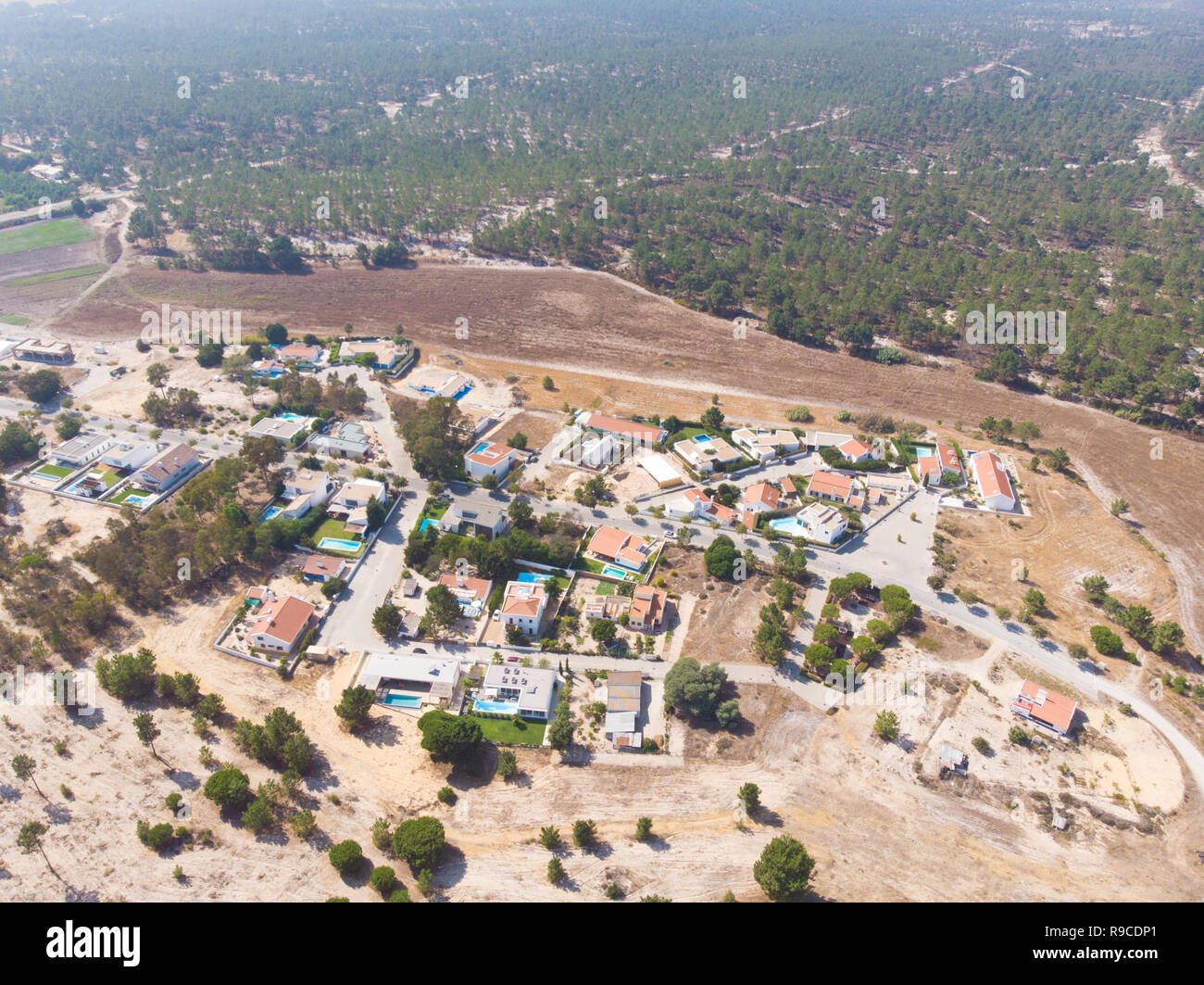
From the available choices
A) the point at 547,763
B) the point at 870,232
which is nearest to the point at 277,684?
the point at 547,763

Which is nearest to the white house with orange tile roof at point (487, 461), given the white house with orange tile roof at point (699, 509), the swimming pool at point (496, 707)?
the white house with orange tile roof at point (699, 509)

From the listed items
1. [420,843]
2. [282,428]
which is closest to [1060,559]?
[420,843]

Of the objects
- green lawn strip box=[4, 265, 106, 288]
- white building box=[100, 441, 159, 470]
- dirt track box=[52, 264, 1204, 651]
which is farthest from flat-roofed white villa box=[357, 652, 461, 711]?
green lawn strip box=[4, 265, 106, 288]

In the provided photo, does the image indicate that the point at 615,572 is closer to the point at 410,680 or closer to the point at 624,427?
the point at 410,680

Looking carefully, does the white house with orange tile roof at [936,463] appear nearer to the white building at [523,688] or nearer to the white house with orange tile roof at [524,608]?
the white house with orange tile roof at [524,608]

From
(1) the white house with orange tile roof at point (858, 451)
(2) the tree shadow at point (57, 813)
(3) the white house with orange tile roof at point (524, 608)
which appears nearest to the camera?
(2) the tree shadow at point (57, 813)

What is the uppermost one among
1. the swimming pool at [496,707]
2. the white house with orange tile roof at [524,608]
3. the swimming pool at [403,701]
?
the white house with orange tile roof at [524,608]

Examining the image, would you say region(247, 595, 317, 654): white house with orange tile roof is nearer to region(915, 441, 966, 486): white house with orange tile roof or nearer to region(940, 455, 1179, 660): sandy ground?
region(940, 455, 1179, 660): sandy ground
